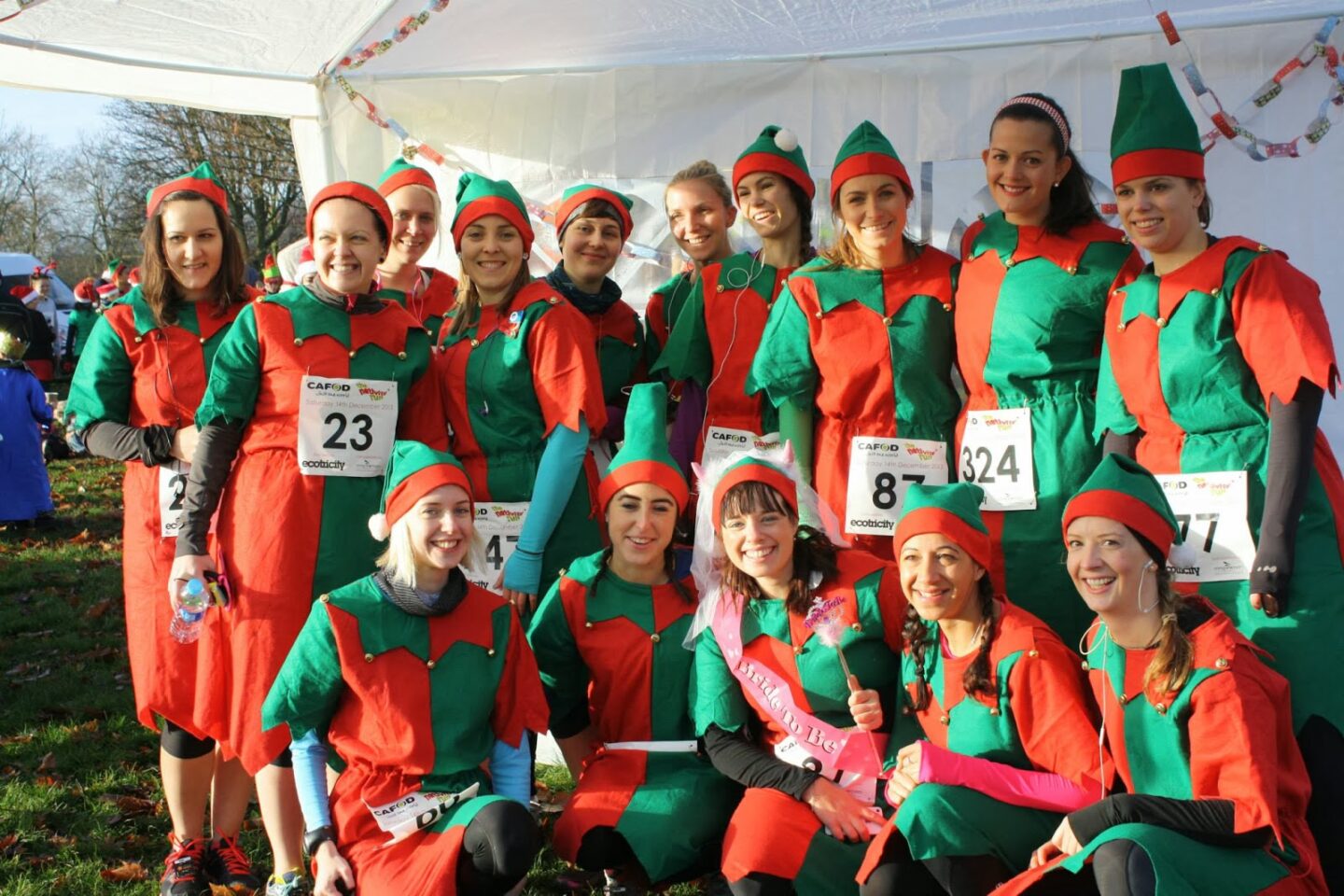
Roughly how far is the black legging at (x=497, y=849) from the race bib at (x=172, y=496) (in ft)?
4.38

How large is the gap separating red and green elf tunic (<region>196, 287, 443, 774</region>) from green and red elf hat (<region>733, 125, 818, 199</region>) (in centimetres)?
130

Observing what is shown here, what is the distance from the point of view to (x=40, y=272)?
63.7 ft

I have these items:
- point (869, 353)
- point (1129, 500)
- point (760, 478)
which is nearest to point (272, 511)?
point (760, 478)

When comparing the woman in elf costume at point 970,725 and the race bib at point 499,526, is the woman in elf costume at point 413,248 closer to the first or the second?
the race bib at point 499,526

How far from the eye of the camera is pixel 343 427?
3.70 meters

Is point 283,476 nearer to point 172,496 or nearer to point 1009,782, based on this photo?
point 172,496

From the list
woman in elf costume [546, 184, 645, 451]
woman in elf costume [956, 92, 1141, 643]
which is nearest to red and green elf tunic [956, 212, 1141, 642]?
woman in elf costume [956, 92, 1141, 643]

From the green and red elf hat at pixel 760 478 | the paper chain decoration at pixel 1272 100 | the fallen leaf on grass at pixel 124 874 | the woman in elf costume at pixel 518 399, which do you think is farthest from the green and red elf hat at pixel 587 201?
the fallen leaf on grass at pixel 124 874

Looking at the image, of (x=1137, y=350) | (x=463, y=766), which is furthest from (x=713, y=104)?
(x=463, y=766)

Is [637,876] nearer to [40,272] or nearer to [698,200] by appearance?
[698,200]

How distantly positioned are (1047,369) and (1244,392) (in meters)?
0.52

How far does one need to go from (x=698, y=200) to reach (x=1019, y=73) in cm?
183

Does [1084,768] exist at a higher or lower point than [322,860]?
higher

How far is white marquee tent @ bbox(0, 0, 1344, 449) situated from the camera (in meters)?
5.15
